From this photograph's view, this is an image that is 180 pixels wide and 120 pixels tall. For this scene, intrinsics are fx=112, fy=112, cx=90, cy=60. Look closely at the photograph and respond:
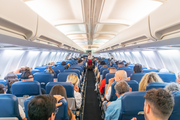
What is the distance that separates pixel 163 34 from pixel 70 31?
19.0 feet

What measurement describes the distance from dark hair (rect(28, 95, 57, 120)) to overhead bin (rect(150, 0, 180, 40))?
2.00m

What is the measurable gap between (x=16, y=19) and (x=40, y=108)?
1.31 metres

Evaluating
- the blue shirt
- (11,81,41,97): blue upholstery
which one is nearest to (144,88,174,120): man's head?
the blue shirt

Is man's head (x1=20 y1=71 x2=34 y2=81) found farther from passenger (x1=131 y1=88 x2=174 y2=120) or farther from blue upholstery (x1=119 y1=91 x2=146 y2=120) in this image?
passenger (x1=131 y1=88 x2=174 y2=120)

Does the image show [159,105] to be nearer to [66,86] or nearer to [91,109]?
[66,86]

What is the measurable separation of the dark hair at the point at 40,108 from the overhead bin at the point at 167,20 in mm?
2002

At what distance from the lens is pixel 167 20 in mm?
1718

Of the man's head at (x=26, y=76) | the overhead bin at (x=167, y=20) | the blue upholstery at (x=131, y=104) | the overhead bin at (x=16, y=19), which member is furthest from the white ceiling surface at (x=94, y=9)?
the blue upholstery at (x=131, y=104)

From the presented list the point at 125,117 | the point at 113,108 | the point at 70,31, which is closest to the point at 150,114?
the point at 125,117

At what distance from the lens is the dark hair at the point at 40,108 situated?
A: 1265mm

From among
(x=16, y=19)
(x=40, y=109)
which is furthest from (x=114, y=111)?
(x=16, y=19)

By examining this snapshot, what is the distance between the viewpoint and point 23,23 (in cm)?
184

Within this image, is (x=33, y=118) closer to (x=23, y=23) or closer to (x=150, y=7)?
(x=23, y=23)

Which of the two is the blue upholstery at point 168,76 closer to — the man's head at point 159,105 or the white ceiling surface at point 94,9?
the white ceiling surface at point 94,9
